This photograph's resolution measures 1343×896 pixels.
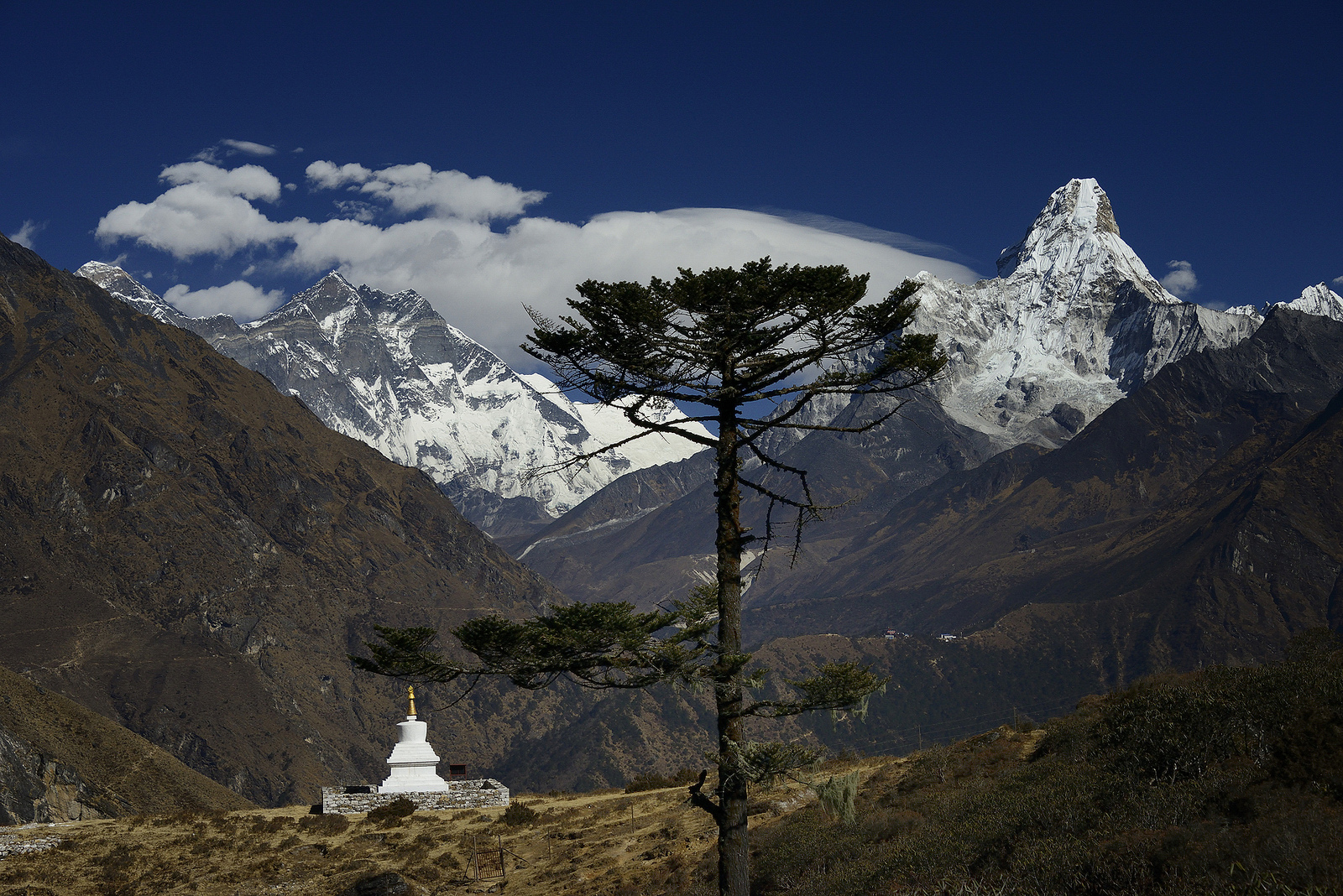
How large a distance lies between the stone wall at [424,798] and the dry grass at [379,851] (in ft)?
3.27

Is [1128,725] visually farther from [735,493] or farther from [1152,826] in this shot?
[735,493]

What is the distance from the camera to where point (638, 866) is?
1246 inches

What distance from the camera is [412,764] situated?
49.8 meters

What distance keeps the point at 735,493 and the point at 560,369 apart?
4.10 m

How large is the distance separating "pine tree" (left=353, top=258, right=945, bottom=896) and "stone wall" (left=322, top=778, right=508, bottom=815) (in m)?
29.3

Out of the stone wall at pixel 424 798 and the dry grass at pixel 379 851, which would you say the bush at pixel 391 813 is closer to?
the dry grass at pixel 379 851

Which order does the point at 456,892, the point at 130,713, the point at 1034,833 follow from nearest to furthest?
the point at 1034,833 < the point at 456,892 < the point at 130,713

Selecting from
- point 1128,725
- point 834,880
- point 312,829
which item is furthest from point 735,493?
point 312,829

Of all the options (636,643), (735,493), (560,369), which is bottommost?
(636,643)

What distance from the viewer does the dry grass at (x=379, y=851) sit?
3173 cm

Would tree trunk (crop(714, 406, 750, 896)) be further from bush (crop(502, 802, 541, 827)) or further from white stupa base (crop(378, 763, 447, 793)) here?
white stupa base (crop(378, 763, 447, 793))

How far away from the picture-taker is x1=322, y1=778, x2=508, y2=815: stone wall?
45.1 metres

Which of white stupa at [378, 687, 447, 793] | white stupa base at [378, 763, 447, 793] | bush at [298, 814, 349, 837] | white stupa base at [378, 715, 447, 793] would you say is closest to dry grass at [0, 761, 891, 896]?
bush at [298, 814, 349, 837]

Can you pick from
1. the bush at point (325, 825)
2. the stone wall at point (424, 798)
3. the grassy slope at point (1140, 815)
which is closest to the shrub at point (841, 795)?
the grassy slope at point (1140, 815)
